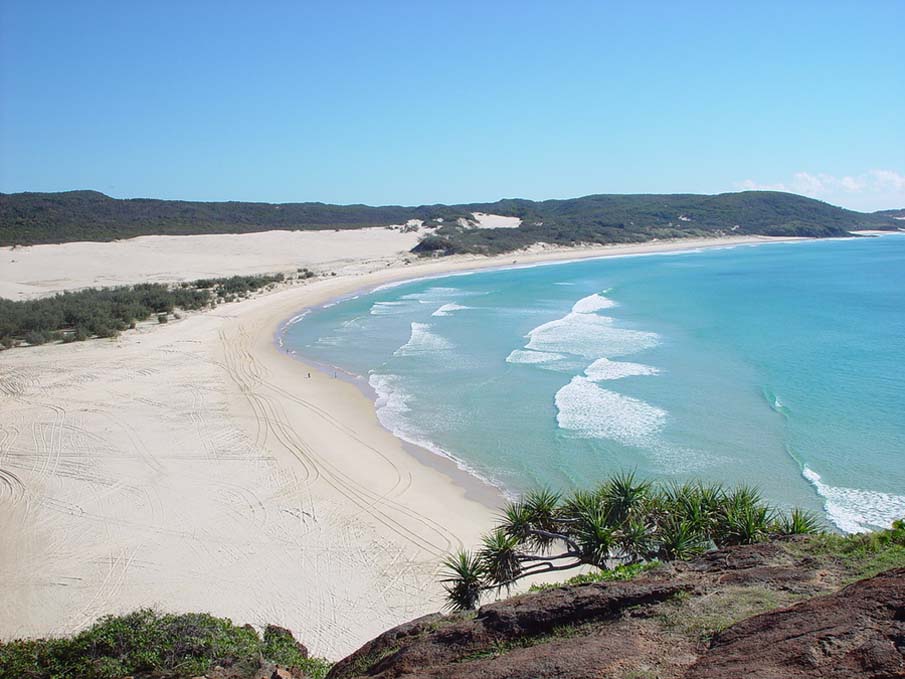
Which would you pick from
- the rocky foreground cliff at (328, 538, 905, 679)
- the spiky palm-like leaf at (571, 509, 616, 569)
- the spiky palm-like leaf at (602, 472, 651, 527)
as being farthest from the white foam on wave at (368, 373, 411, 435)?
the rocky foreground cliff at (328, 538, 905, 679)

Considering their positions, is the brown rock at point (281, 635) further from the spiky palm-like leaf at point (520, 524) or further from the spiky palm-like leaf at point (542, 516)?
the spiky palm-like leaf at point (542, 516)

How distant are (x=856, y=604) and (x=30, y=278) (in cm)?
5530

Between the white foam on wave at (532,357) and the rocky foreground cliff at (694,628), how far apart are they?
21.4 meters

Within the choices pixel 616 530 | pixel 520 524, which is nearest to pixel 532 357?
pixel 520 524

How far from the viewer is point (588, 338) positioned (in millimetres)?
34719

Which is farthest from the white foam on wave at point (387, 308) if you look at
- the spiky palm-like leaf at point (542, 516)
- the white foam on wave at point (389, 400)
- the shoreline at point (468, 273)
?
the spiky palm-like leaf at point (542, 516)

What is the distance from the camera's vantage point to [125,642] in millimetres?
7738

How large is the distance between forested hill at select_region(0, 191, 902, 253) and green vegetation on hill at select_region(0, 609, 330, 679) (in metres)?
64.9

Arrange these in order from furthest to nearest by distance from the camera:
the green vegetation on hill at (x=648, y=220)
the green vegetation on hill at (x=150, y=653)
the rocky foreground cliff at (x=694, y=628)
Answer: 1. the green vegetation on hill at (x=648, y=220)
2. the green vegetation on hill at (x=150, y=653)
3. the rocky foreground cliff at (x=694, y=628)

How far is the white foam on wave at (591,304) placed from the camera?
146 feet

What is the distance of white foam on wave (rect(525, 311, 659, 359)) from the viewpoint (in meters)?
31.8

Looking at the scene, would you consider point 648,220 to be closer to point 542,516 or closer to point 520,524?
point 542,516

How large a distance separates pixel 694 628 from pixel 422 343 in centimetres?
2833

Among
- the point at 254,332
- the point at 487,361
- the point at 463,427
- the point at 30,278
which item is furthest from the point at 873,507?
the point at 30,278
